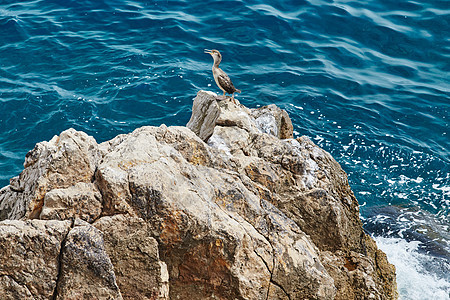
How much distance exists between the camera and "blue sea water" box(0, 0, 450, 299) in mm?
15320

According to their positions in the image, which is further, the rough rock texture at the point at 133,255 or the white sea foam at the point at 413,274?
the white sea foam at the point at 413,274

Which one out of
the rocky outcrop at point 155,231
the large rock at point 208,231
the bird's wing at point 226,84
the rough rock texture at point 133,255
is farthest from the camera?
the bird's wing at point 226,84

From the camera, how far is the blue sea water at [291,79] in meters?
15.3

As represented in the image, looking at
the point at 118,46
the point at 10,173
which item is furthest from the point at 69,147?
the point at 118,46

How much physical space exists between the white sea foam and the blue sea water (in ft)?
0.12

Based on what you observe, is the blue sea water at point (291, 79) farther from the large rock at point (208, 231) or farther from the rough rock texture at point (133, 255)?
the rough rock texture at point (133, 255)

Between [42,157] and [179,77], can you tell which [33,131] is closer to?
[179,77]

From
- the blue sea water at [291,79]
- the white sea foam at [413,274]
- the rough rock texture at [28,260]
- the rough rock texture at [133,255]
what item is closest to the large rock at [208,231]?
the rough rock texture at [133,255]

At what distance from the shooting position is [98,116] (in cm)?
1692

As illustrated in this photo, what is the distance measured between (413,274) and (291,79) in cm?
1058

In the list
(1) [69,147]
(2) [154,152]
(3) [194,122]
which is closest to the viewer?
(1) [69,147]

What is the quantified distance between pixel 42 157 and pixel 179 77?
12.7 meters

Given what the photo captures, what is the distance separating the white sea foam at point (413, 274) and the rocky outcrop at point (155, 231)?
12.2ft

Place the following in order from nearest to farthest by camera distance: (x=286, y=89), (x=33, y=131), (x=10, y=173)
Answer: (x=10, y=173)
(x=33, y=131)
(x=286, y=89)
